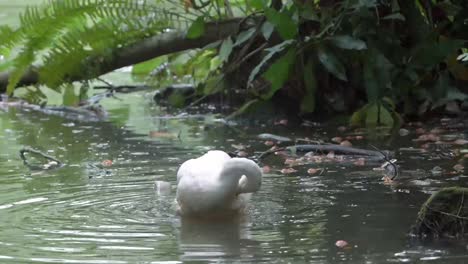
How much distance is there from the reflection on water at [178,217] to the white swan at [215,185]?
0.23 feet

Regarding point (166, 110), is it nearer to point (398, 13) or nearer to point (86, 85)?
point (86, 85)

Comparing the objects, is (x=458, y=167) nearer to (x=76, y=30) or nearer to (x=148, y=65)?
(x=76, y=30)

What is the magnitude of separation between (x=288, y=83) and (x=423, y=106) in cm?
109

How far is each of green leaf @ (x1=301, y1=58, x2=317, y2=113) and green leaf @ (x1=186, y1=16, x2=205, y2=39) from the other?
912mm

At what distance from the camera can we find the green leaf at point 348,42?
7082 mm

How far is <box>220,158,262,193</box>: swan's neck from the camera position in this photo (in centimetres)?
448

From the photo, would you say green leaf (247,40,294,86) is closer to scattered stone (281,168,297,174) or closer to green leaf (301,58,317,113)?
green leaf (301,58,317,113)

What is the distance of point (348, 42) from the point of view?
7.16m

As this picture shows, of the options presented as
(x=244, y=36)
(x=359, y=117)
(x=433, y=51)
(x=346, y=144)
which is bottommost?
(x=346, y=144)

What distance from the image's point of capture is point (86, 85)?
9.21m

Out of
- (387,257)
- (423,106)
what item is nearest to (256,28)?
(423,106)

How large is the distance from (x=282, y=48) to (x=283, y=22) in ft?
0.61

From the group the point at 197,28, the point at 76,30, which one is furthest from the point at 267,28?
the point at 76,30

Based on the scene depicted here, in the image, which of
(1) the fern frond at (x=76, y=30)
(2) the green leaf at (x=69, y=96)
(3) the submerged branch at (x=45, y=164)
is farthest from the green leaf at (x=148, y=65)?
(3) the submerged branch at (x=45, y=164)
